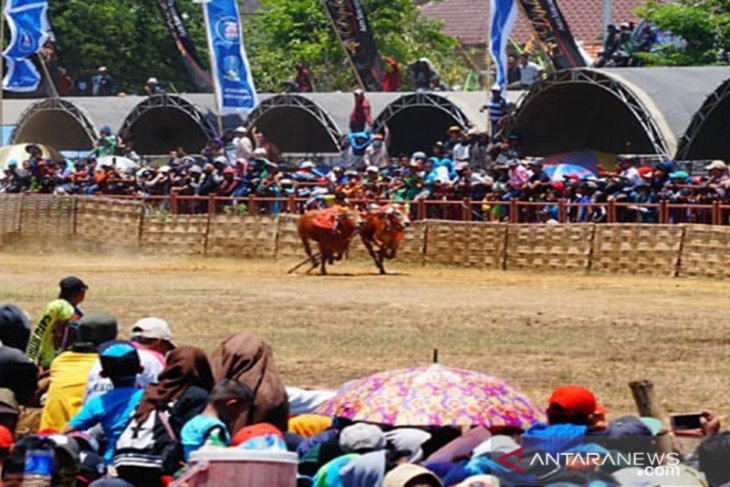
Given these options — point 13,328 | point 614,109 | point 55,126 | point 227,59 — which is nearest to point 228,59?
point 227,59

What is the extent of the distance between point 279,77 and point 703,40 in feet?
74.0

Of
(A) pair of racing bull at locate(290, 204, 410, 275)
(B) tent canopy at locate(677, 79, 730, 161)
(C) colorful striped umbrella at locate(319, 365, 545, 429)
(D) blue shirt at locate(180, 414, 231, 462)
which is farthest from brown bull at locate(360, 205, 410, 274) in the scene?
(D) blue shirt at locate(180, 414, 231, 462)

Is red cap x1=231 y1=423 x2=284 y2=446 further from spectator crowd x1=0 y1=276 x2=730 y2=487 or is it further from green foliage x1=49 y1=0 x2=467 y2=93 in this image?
green foliage x1=49 y1=0 x2=467 y2=93

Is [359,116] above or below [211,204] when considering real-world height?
above

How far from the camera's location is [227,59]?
43.3 meters

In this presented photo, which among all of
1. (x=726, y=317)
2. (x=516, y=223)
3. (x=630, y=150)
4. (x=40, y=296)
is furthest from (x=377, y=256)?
(x=630, y=150)

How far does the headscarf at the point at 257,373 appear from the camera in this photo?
1198 centimetres

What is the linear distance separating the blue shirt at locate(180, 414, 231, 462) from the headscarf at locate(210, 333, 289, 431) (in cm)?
128

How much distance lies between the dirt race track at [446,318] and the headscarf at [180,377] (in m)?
4.95

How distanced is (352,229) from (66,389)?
20.1 metres

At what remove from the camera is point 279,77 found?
77.0 meters

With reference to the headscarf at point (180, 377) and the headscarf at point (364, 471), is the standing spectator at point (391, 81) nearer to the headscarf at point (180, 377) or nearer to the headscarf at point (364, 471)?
the headscarf at point (180, 377)

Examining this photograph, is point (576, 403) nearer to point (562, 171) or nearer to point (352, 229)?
point (352, 229)

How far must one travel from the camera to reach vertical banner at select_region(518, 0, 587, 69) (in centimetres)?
4497
